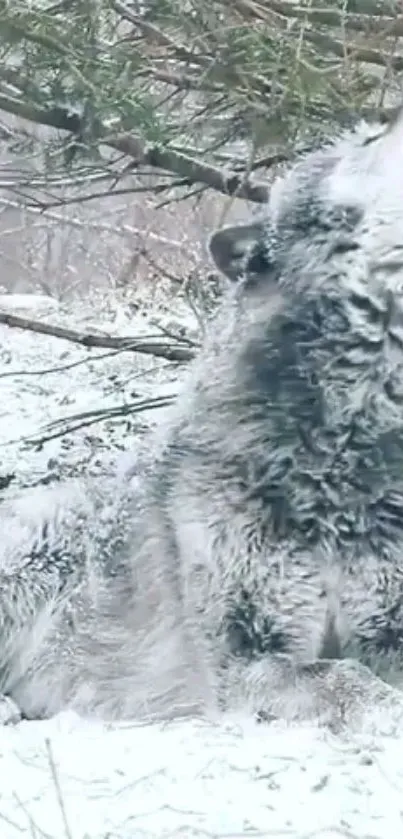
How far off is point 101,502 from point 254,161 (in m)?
2.19

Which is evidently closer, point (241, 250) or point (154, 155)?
point (241, 250)

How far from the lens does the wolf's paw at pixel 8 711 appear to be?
4656 millimetres

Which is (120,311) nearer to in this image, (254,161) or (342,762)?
(254,161)

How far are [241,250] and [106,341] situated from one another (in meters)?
3.47

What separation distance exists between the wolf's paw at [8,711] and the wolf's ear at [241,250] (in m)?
1.55

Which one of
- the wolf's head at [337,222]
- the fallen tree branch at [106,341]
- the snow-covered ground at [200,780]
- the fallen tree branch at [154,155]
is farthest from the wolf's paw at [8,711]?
the fallen tree branch at [106,341]

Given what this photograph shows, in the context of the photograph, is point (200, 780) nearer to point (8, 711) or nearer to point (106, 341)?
point (8, 711)

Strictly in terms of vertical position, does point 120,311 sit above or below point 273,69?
below

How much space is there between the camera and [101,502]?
515cm

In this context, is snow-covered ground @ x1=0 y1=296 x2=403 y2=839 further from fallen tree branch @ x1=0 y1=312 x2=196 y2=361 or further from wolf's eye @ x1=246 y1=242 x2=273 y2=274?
fallen tree branch @ x1=0 y1=312 x2=196 y2=361

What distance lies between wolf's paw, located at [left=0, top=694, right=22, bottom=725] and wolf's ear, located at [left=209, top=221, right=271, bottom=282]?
1547 millimetres

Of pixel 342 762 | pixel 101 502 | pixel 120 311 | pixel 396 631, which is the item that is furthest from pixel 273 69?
pixel 120 311

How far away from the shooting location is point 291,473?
4320 millimetres

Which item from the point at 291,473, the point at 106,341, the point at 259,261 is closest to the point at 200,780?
the point at 291,473
